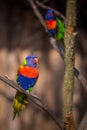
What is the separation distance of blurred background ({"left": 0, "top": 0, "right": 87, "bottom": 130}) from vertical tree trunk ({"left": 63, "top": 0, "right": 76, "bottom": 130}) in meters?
0.79

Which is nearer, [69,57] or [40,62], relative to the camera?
[69,57]

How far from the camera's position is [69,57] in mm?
1072

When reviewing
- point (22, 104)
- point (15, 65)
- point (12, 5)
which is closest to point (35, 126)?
point (15, 65)

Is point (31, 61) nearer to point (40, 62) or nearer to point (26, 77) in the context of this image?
point (26, 77)

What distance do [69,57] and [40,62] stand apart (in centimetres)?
92

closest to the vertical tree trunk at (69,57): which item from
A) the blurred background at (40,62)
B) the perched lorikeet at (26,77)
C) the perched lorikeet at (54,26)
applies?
the perched lorikeet at (26,77)

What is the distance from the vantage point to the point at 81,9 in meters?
1.94

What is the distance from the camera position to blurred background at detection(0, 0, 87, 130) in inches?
77.2

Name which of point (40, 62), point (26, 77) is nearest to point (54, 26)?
point (40, 62)

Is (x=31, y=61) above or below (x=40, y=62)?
above

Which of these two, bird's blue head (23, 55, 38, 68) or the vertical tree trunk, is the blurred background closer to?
bird's blue head (23, 55, 38, 68)

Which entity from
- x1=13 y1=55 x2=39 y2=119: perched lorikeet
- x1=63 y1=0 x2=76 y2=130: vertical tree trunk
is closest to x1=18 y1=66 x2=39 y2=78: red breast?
x1=13 y1=55 x2=39 y2=119: perched lorikeet

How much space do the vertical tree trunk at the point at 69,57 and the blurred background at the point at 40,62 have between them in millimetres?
789

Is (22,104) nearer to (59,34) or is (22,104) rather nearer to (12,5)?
(59,34)
